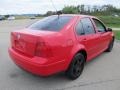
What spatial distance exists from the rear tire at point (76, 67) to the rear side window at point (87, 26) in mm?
775

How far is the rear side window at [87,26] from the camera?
5332mm

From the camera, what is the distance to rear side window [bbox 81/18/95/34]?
17.5 ft

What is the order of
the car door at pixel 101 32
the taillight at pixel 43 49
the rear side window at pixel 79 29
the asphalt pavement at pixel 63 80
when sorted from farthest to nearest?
the car door at pixel 101 32, the rear side window at pixel 79 29, the asphalt pavement at pixel 63 80, the taillight at pixel 43 49

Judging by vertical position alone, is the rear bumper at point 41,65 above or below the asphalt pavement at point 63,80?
above

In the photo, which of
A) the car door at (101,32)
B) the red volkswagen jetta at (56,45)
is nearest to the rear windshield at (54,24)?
the red volkswagen jetta at (56,45)

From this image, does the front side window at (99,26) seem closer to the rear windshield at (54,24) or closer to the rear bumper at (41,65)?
the rear windshield at (54,24)

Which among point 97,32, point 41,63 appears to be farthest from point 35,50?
point 97,32

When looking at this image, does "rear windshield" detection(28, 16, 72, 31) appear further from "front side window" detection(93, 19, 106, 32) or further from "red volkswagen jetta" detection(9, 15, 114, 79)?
"front side window" detection(93, 19, 106, 32)

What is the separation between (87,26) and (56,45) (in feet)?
5.50

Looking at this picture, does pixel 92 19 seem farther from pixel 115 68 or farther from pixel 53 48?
pixel 53 48

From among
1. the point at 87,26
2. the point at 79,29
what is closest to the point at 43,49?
the point at 79,29

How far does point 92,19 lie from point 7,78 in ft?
9.55

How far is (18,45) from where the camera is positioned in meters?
4.68

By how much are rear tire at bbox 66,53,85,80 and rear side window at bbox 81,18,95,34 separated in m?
0.77
